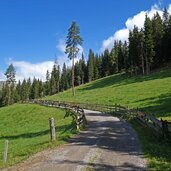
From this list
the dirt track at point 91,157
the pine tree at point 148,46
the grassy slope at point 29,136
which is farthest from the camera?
the pine tree at point 148,46

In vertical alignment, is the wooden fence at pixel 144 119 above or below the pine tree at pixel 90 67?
below

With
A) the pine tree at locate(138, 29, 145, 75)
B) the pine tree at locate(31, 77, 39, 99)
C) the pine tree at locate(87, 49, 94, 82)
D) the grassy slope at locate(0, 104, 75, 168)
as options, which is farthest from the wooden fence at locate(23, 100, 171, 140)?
Result: the pine tree at locate(31, 77, 39, 99)

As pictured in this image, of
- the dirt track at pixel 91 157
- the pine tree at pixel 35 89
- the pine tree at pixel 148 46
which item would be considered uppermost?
the pine tree at pixel 148 46

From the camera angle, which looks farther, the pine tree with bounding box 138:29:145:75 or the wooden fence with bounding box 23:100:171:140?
the pine tree with bounding box 138:29:145:75

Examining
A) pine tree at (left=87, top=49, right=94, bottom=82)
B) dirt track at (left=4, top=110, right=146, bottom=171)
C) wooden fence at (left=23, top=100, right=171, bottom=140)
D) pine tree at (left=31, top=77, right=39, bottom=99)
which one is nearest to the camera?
dirt track at (left=4, top=110, right=146, bottom=171)

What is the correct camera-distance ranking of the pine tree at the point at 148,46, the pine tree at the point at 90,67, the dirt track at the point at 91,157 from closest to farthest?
the dirt track at the point at 91,157 → the pine tree at the point at 148,46 → the pine tree at the point at 90,67

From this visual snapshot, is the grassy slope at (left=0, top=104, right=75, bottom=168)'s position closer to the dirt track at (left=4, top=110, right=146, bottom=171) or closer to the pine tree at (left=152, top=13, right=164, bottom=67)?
the dirt track at (left=4, top=110, right=146, bottom=171)

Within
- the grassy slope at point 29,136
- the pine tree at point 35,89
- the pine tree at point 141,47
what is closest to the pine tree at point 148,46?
the pine tree at point 141,47

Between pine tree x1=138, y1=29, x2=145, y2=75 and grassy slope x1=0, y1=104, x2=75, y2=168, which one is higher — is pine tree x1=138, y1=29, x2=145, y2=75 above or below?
above

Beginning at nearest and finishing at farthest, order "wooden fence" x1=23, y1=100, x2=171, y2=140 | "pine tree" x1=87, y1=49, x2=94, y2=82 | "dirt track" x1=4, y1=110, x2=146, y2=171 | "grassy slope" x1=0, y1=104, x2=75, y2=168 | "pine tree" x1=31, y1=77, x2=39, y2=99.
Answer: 1. "dirt track" x1=4, y1=110, x2=146, y2=171
2. "grassy slope" x1=0, y1=104, x2=75, y2=168
3. "wooden fence" x1=23, y1=100, x2=171, y2=140
4. "pine tree" x1=87, y1=49, x2=94, y2=82
5. "pine tree" x1=31, y1=77, x2=39, y2=99

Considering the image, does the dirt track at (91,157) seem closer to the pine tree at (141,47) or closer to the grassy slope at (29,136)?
the grassy slope at (29,136)

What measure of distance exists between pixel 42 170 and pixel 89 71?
119 meters

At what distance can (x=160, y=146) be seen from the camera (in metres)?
14.4

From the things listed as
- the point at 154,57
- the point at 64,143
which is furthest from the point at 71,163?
the point at 154,57
